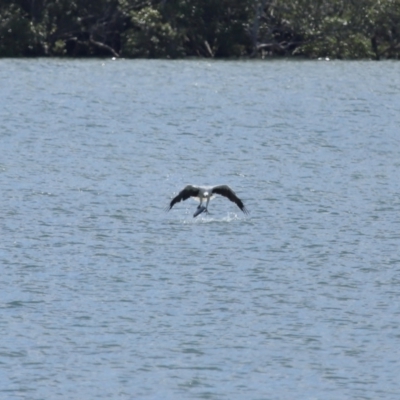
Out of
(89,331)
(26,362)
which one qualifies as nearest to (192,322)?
(89,331)

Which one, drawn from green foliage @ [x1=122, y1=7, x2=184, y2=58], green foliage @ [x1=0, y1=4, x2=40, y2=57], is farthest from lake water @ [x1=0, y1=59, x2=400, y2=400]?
green foliage @ [x1=122, y1=7, x2=184, y2=58]

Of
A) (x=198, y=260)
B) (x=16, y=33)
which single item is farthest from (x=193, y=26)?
(x=198, y=260)

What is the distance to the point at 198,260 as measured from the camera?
20047 mm

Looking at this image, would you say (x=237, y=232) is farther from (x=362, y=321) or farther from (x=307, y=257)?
(x=362, y=321)

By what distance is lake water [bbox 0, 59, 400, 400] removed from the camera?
14484 millimetres

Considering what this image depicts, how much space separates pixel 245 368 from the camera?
1459 cm

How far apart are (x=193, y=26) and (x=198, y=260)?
158 feet

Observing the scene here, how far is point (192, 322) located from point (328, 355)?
6.39 feet

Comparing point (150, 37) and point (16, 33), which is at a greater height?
point (150, 37)

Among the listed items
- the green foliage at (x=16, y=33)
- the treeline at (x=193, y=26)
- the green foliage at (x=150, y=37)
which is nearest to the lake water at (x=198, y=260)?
the green foliage at (x=16, y=33)

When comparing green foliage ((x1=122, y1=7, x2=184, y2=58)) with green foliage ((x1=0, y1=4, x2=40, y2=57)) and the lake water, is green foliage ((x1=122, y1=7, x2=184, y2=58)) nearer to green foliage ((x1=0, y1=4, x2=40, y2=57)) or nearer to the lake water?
green foliage ((x1=0, y1=4, x2=40, y2=57))

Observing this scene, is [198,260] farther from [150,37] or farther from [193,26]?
[193,26]

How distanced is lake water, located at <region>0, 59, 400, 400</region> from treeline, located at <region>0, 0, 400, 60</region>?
23.1m

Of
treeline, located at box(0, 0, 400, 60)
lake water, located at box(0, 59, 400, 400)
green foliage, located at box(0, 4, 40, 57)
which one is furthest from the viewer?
treeline, located at box(0, 0, 400, 60)
